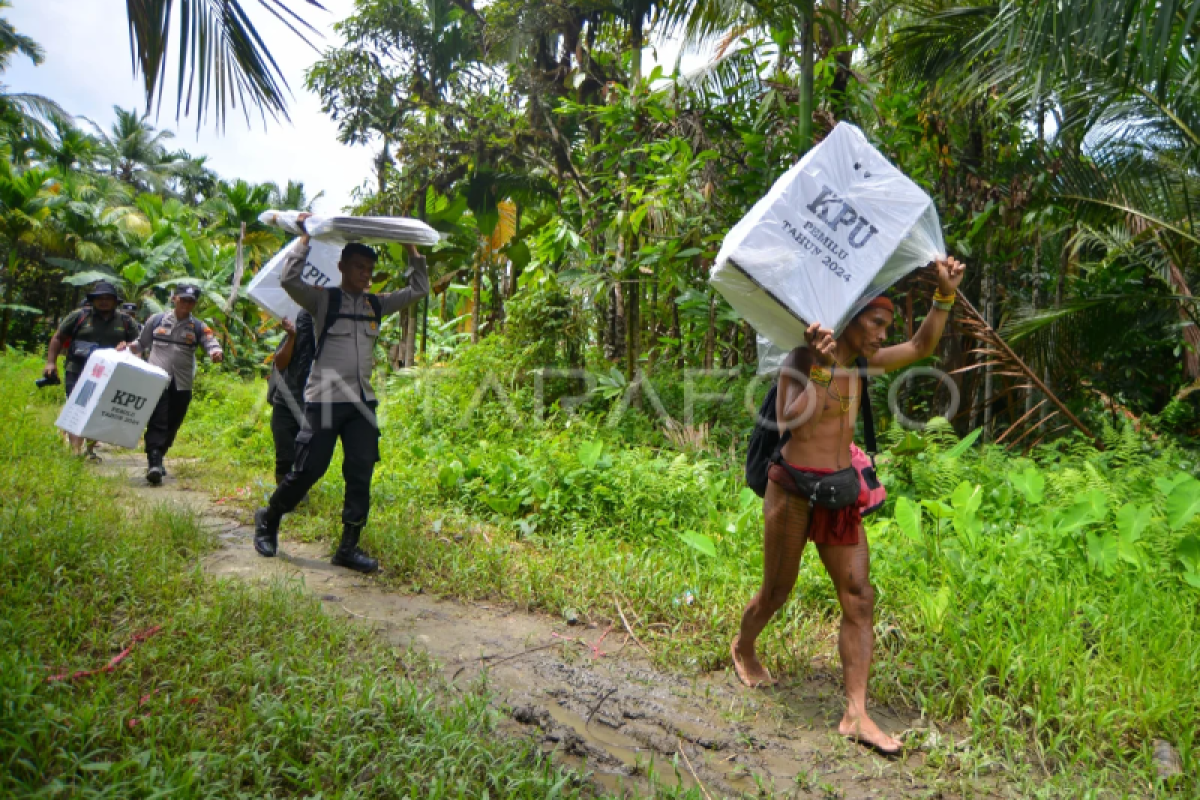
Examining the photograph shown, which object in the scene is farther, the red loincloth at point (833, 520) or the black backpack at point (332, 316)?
the black backpack at point (332, 316)

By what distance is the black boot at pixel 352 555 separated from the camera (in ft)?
14.5

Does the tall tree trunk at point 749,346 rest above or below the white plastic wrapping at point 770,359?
above

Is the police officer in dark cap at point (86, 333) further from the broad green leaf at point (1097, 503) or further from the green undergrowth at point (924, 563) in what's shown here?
the broad green leaf at point (1097, 503)

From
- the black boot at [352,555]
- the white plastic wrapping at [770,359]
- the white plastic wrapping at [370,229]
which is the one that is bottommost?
the black boot at [352,555]

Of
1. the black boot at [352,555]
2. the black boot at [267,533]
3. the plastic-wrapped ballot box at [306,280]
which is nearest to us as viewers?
the black boot at [352,555]

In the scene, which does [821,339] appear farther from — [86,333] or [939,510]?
[86,333]

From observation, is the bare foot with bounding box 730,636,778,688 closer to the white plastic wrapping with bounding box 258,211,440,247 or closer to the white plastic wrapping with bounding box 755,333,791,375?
the white plastic wrapping with bounding box 755,333,791,375

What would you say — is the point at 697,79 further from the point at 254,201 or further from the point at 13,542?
the point at 254,201

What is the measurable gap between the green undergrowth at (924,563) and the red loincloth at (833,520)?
0.68m

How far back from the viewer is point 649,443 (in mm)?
7020

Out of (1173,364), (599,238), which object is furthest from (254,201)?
(1173,364)

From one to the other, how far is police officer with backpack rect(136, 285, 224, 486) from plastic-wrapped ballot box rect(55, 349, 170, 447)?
49 centimetres

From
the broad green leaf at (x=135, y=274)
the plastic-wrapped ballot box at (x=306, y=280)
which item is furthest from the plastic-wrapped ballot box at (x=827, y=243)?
the broad green leaf at (x=135, y=274)

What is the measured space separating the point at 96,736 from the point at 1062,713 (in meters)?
3.06
